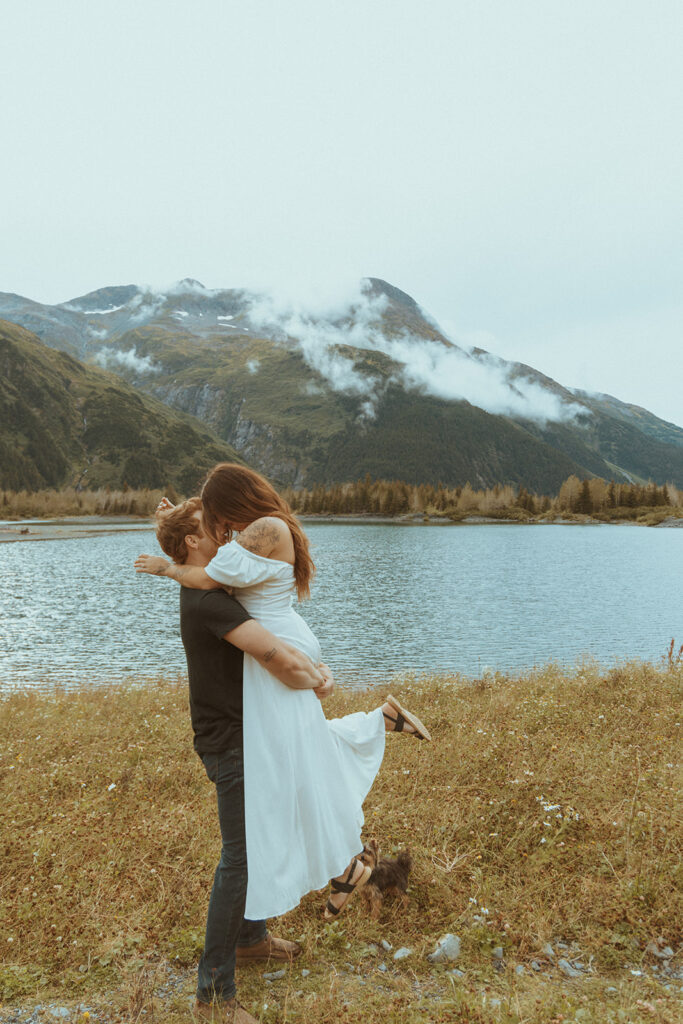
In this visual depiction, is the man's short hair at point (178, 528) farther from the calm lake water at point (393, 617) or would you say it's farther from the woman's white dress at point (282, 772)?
the calm lake water at point (393, 617)

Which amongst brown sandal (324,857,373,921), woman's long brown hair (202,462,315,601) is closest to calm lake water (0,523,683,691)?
brown sandal (324,857,373,921)

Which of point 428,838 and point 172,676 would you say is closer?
point 428,838

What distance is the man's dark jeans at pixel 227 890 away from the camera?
4062 millimetres

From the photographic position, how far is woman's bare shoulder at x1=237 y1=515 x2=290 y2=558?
4.06 meters

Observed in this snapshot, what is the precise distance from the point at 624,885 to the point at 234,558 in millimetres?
4857

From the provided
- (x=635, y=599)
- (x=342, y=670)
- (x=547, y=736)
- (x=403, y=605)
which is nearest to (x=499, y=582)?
(x=635, y=599)

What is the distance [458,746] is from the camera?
8.88 m

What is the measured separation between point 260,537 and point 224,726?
1346 millimetres

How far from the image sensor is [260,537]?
4078 mm

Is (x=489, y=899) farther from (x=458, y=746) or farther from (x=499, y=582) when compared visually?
(x=499, y=582)

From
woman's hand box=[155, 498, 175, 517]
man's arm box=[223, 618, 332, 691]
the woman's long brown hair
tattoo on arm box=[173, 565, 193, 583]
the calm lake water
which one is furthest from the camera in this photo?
the calm lake water

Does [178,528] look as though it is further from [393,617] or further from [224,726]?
[393,617]

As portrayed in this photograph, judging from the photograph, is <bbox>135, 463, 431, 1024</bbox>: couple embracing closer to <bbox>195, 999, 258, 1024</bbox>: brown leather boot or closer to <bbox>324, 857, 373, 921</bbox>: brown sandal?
<bbox>195, 999, 258, 1024</bbox>: brown leather boot

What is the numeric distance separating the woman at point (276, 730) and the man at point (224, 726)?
13cm
